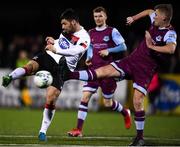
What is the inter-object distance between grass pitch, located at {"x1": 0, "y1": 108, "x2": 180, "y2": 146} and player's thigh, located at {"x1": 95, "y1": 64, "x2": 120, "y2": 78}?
1.13 m

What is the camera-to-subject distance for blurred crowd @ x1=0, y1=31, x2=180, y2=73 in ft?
72.2

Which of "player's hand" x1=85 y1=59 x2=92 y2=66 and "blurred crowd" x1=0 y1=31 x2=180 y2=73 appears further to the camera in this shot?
"blurred crowd" x1=0 y1=31 x2=180 y2=73

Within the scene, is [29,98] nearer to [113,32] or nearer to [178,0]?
[178,0]

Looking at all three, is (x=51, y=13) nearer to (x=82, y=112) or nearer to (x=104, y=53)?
(x=82, y=112)

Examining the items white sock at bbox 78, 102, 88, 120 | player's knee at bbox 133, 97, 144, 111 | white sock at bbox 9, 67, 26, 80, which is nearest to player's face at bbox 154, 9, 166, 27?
player's knee at bbox 133, 97, 144, 111

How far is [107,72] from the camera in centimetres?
1081

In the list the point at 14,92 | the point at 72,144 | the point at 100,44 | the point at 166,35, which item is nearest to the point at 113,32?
the point at 100,44

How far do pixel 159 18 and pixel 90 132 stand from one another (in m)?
3.52

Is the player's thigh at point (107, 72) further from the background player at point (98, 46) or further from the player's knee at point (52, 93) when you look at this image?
the background player at point (98, 46)

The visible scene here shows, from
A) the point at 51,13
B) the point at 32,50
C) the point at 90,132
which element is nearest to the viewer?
the point at 90,132

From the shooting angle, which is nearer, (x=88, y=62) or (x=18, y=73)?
(x=18, y=73)

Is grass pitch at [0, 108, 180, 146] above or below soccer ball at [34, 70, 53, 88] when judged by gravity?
below

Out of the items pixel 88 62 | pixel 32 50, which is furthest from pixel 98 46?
pixel 32 50

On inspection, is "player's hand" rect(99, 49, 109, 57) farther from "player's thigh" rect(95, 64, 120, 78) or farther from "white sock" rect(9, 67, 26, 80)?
"white sock" rect(9, 67, 26, 80)
